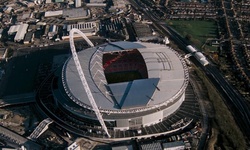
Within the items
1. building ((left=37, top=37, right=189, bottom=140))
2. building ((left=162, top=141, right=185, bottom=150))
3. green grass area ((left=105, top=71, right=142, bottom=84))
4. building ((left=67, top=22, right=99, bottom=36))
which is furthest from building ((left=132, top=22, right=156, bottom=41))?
building ((left=162, top=141, right=185, bottom=150))

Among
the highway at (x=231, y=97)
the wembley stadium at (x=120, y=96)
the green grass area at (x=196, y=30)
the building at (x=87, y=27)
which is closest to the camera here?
the wembley stadium at (x=120, y=96)

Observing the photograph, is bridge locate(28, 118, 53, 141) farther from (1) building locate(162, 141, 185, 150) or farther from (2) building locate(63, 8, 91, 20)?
(2) building locate(63, 8, 91, 20)

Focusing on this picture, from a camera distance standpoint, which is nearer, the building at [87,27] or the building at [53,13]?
the building at [87,27]

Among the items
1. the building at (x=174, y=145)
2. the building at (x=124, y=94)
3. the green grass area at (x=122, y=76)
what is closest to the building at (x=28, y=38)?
the building at (x=124, y=94)

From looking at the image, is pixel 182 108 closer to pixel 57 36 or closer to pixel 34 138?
pixel 34 138

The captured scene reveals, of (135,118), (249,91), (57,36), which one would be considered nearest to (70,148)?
(135,118)

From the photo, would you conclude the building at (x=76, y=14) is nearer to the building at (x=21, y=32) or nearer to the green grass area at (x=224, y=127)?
the building at (x=21, y=32)
